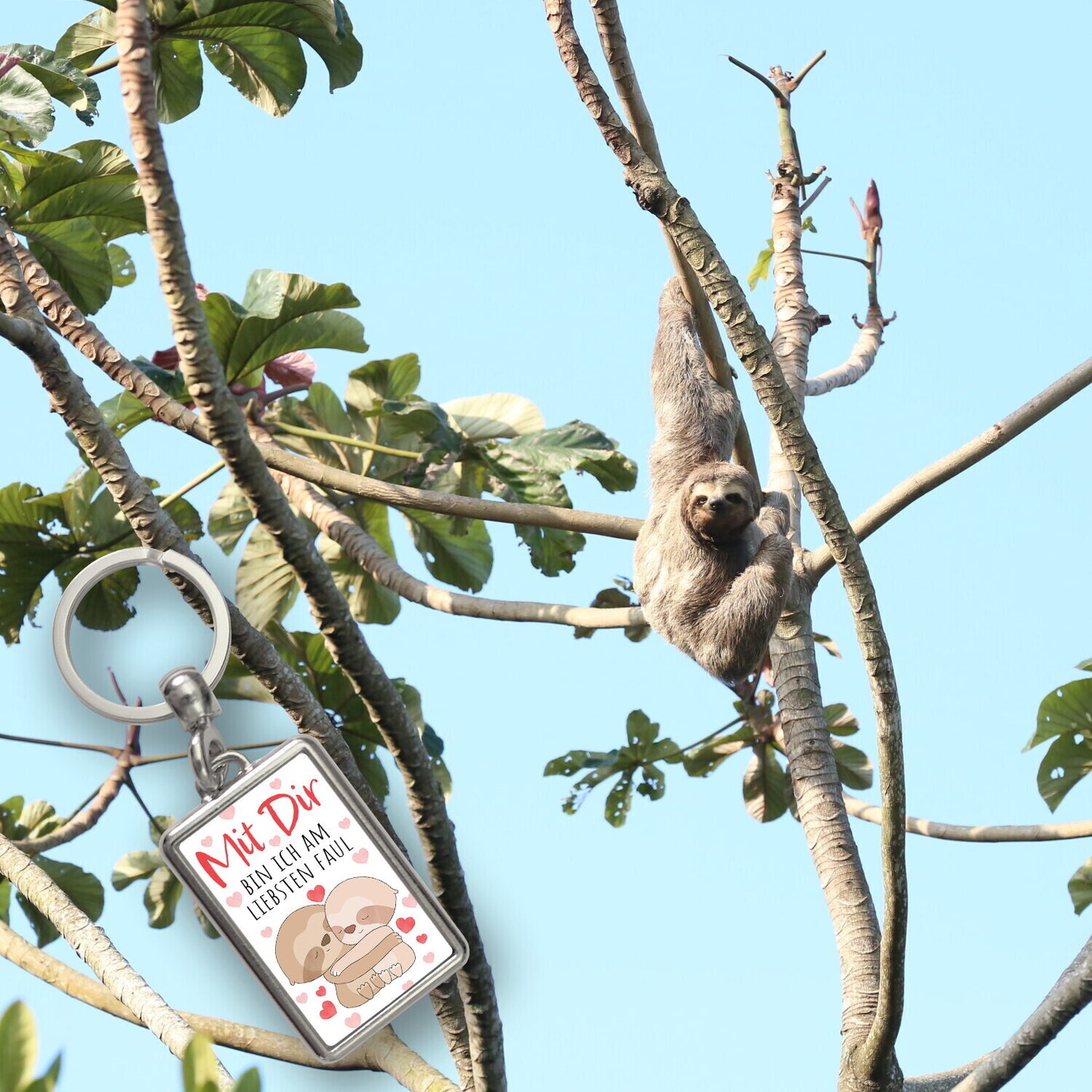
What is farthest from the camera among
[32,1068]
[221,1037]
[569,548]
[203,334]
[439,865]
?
[569,548]

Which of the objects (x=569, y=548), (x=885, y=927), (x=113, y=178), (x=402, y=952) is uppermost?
(x=113, y=178)

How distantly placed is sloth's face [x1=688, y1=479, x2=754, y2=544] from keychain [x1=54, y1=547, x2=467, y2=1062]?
393cm

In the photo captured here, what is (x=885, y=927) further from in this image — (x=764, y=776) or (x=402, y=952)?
(x=764, y=776)

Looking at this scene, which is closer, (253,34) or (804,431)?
(804,431)

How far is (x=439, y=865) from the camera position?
10.4ft

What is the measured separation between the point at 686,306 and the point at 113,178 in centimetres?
271

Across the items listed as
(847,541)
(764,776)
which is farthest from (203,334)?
(764,776)

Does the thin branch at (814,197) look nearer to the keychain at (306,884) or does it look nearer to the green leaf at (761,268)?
the green leaf at (761,268)

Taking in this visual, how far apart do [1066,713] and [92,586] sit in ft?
16.3

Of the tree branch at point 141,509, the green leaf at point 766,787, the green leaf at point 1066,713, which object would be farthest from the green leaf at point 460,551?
the tree branch at point 141,509

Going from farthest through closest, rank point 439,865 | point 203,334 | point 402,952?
point 439,865, point 203,334, point 402,952

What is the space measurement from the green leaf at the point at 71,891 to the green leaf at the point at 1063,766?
4.77m

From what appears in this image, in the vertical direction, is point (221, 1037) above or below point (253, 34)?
below

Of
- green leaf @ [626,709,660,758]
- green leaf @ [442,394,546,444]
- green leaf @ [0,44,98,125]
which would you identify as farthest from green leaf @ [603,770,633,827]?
green leaf @ [0,44,98,125]
